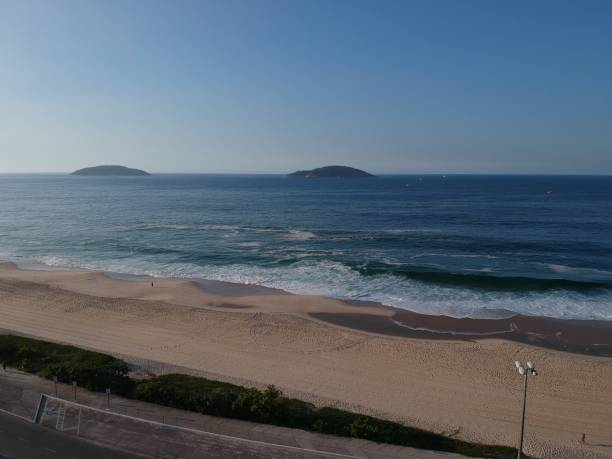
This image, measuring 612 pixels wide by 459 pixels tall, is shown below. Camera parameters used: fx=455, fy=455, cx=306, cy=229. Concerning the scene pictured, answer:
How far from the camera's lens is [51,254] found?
52219mm

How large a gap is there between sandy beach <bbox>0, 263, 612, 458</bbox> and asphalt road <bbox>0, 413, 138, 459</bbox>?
8.02 meters

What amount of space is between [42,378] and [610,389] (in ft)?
86.2

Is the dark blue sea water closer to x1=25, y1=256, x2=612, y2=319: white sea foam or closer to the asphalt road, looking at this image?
x1=25, y1=256, x2=612, y2=319: white sea foam

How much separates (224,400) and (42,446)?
626 centimetres

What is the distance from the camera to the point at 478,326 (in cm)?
2973

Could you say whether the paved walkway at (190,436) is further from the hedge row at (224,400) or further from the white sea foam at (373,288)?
the white sea foam at (373,288)

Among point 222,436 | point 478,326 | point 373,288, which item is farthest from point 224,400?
point 373,288

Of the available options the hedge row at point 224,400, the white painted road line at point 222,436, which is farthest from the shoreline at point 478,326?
the white painted road line at point 222,436

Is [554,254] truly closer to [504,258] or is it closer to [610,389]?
[504,258]

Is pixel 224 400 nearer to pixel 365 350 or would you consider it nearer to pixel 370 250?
pixel 365 350

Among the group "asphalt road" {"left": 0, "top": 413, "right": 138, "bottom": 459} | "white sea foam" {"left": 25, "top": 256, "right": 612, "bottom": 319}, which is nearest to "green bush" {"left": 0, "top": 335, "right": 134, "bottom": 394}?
"asphalt road" {"left": 0, "top": 413, "right": 138, "bottom": 459}

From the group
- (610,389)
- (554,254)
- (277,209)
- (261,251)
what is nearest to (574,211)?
(554,254)

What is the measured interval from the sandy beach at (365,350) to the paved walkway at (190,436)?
350 centimetres

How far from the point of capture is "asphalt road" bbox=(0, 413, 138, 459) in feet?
48.6
